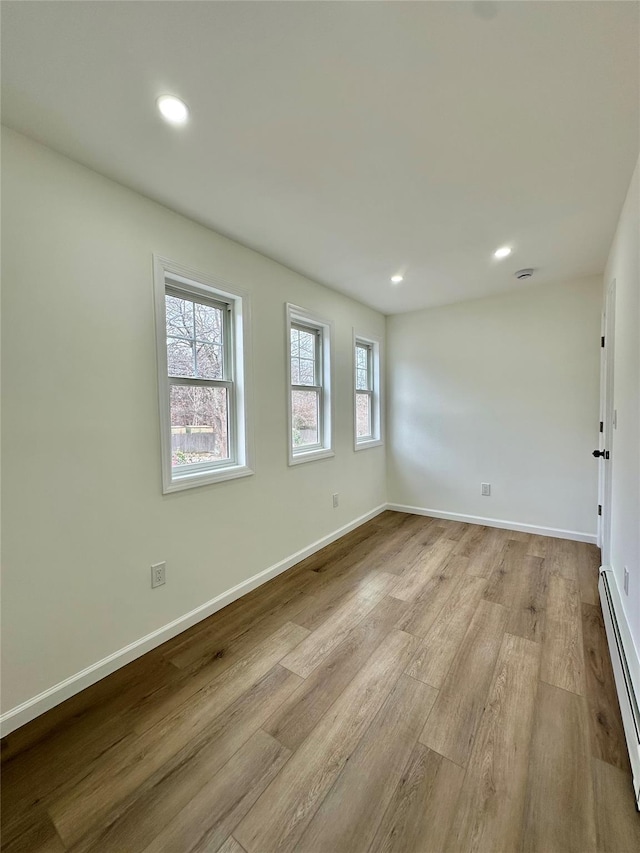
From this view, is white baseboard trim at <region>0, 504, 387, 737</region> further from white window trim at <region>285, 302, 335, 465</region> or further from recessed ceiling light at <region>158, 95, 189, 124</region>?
recessed ceiling light at <region>158, 95, 189, 124</region>

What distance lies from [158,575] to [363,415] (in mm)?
2884

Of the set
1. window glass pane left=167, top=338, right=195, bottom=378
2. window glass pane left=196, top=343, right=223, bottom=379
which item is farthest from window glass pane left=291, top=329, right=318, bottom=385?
window glass pane left=167, top=338, right=195, bottom=378

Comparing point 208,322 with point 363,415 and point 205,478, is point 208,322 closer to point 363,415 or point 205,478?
point 205,478

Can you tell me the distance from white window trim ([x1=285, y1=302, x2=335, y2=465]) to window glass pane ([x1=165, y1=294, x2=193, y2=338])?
2.65 ft

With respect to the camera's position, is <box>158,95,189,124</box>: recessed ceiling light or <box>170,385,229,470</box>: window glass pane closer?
<box>158,95,189,124</box>: recessed ceiling light

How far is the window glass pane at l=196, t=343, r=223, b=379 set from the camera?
2.30m

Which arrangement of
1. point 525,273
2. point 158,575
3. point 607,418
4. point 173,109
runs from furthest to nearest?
point 525,273 < point 607,418 < point 158,575 < point 173,109

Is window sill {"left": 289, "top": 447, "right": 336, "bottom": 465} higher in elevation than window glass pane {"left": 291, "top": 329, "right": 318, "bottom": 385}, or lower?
lower

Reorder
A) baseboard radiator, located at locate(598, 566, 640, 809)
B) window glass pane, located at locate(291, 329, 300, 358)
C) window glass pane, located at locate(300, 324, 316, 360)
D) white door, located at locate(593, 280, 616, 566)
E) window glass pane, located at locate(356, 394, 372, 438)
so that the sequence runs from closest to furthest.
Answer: baseboard radiator, located at locate(598, 566, 640, 809) → white door, located at locate(593, 280, 616, 566) → window glass pane, located at locate(291, 329, 300, 358) → window glass pane, located at locate(300, 324, 316, 360) → window glass pane, located at locate(356, 394, 372, 438)

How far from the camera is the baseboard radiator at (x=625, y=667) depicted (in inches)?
49.9

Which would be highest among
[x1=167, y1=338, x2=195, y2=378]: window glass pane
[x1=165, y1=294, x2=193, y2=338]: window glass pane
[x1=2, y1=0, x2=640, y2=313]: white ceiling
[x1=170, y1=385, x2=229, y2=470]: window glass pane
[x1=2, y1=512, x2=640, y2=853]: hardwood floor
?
[x1=2, y1=0, x2=640, y2=313]: white ceiling

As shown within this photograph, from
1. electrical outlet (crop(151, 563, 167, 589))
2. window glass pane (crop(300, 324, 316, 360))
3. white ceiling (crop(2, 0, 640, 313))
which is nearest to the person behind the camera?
white ceiling (crop(2, 0, 640, 313))

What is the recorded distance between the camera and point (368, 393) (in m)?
4.28

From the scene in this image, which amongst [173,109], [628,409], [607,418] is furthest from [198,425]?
[607,418]
